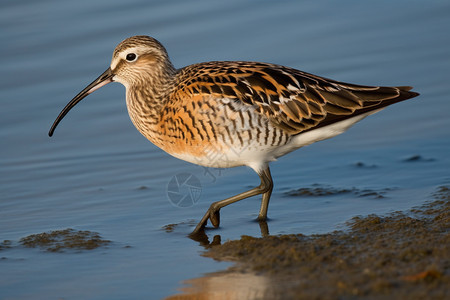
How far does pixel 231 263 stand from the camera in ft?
24.2

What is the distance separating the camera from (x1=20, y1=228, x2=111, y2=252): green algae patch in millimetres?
8328

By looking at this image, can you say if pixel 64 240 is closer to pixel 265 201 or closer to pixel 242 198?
pixel 242 198

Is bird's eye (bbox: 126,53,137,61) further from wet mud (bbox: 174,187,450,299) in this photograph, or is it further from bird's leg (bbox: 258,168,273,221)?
wet mud (bbox: 174,187,450,299)

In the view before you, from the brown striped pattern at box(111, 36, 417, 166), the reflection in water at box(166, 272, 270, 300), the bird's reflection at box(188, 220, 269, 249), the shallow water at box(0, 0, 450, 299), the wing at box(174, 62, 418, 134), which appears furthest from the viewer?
the wing at box(174, 62, 418, 134)

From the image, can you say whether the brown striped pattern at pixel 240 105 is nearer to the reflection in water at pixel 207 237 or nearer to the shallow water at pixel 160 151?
the reflection in water at pixel 207 237

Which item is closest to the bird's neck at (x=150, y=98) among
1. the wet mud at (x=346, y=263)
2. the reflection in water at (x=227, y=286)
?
the wet mud at (x=346, y=263)

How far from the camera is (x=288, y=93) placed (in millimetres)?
8797

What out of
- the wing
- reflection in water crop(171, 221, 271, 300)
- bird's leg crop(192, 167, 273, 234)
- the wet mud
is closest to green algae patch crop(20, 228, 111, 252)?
bird's leg crop(192, 167, 273, 234)

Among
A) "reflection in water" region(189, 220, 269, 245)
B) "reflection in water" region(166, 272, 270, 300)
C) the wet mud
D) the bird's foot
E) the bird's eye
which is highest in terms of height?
the bird's eye

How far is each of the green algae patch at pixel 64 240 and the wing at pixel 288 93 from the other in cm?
185

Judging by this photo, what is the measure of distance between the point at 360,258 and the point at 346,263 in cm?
21

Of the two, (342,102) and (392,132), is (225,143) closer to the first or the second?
(342,102)

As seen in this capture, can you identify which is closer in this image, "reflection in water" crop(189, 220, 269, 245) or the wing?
"reflection in water" crop(189, 220, 269, 245)

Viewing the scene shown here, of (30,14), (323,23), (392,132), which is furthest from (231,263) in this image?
(30,14)
